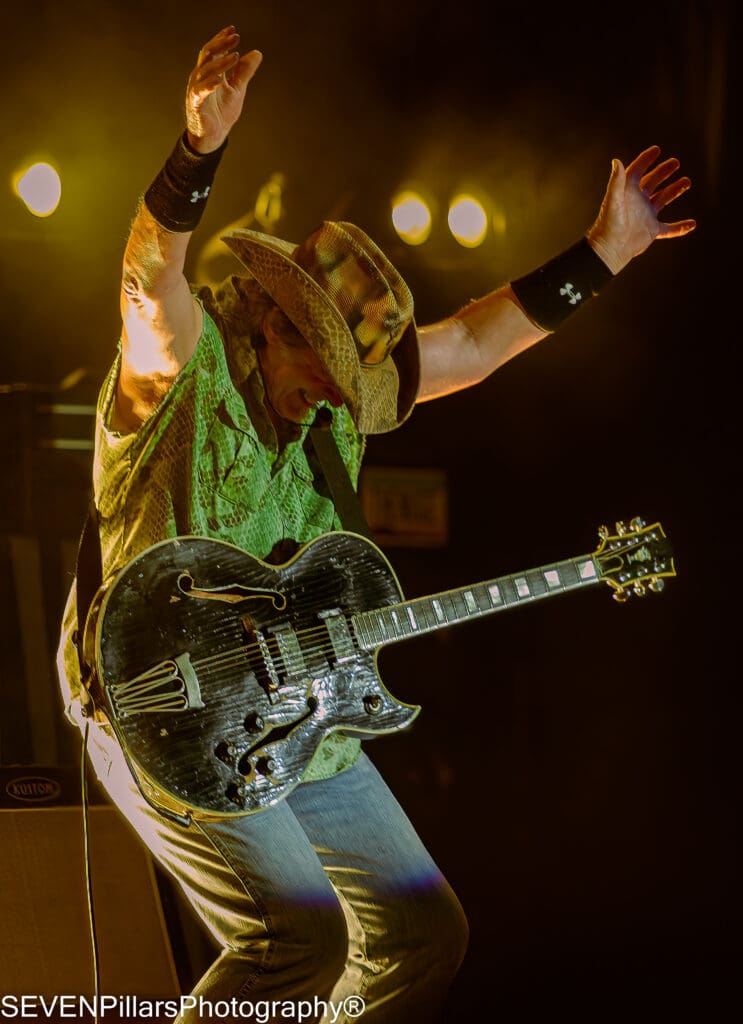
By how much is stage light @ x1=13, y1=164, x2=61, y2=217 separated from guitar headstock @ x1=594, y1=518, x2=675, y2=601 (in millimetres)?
2752

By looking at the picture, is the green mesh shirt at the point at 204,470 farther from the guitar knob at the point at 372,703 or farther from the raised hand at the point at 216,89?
the raised hand at the point at 216,89

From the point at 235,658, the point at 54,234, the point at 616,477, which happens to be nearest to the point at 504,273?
the point at 616,477

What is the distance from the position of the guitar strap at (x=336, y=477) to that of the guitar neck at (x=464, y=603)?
22 cm

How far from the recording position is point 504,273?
479 centimetres

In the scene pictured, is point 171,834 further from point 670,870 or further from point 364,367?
point 670,870

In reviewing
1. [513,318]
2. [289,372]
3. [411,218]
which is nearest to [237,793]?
[289,372]

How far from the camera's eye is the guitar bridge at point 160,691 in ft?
7.11

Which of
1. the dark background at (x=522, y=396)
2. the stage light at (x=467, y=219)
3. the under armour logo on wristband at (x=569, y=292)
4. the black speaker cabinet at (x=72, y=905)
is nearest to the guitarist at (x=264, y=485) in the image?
the black speaker cabinet at (x=72, y=905)

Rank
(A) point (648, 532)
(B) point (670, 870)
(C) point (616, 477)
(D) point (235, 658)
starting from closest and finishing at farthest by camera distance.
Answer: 1. (D) point (235, 658)
2. (A) point (648, 532)
3. (B) point (670, 870)
4. (C) point (616, 477)

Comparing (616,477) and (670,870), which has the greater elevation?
(616,477)

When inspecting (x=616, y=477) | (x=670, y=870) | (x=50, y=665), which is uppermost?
(x=616, y=477)

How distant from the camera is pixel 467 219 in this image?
15.6 feet

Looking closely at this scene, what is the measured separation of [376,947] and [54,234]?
3247 mm

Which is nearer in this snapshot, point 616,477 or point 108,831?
point 108,831
